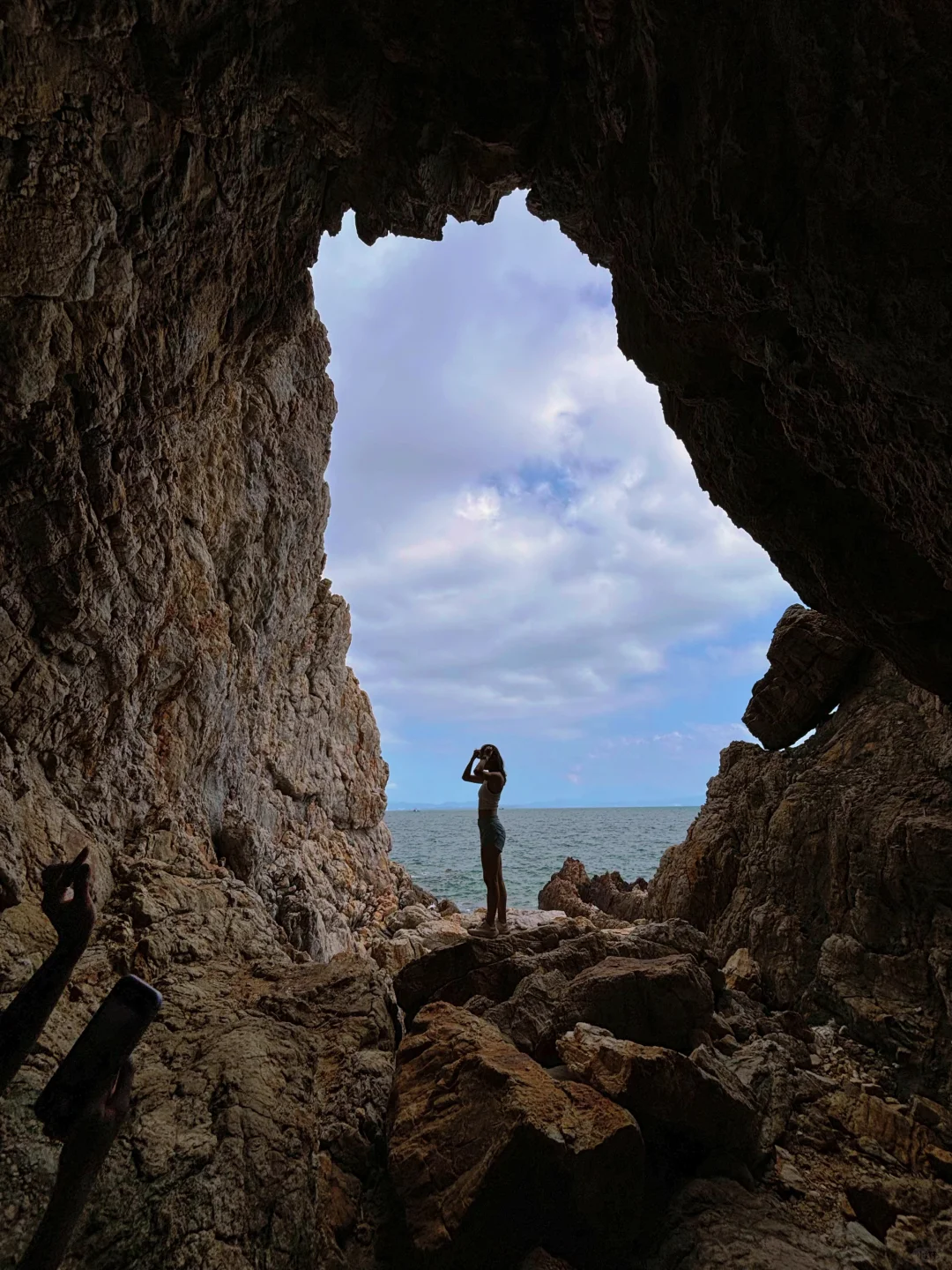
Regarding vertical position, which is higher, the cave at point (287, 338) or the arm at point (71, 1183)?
the cave at point (287, 338)

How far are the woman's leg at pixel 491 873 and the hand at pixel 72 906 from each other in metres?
5.87

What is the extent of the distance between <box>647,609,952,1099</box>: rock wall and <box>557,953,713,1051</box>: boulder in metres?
1.64

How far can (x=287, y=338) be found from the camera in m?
7.59

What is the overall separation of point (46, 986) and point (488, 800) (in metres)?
6.29

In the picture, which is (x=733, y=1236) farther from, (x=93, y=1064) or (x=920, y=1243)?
(x=93, y=1064)

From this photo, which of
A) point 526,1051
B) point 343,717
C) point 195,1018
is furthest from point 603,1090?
point 343,717

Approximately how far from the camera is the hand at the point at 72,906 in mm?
2920

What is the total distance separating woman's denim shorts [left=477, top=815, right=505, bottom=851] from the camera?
846cm

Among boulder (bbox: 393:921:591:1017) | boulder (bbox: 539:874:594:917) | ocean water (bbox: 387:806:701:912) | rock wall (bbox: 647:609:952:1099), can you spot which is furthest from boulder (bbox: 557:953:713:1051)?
ocean water (bbox: 387:806:701:912)

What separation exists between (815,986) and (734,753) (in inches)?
147

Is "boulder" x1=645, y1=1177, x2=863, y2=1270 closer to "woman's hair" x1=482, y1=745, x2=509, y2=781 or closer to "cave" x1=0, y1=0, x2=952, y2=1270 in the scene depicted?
"cave" x1=0, y1=0, x2=952, y2=1270

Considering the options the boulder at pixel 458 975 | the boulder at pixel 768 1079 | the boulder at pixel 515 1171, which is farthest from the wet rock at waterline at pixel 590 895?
the boulder at pixel 515 1171

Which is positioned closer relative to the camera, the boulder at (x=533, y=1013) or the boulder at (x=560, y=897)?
the boulder at (x=533, y=1013)

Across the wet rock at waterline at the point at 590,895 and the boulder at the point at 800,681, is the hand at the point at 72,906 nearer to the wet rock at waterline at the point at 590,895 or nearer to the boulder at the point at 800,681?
the boulder at the point at 800,681
